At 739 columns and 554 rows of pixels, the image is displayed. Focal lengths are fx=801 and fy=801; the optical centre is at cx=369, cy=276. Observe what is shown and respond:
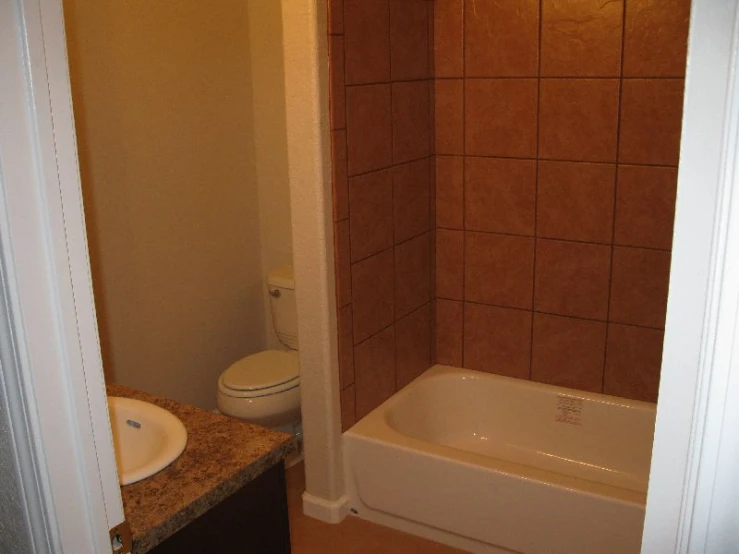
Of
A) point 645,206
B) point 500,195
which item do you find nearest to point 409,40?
point 500,195

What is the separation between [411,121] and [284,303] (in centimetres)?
97

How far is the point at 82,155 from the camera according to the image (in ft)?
9.59

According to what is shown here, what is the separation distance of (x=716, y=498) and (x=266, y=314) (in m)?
3.16

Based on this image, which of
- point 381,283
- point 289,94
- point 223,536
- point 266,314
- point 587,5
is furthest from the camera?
point 266,314

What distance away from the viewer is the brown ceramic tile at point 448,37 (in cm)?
301

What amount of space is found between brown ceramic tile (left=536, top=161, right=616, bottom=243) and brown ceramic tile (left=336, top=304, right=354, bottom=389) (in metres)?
0.83

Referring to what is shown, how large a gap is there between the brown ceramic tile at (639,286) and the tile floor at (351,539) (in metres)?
1.07

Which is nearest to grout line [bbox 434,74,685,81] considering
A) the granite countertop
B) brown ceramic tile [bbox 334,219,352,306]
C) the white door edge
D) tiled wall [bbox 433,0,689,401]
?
tiled wall [bbox 433,0,689,401]

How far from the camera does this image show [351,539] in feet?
9.30

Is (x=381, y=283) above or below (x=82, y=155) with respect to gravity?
below

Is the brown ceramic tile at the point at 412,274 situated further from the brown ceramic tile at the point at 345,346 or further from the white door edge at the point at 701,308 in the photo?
the white door edge at the point at 701,308

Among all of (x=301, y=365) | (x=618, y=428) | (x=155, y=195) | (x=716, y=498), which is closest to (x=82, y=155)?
(x=155, y=195)

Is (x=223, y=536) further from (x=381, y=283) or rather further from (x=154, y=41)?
(x=154, y=41)

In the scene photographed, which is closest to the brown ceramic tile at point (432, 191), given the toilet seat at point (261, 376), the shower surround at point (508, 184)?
the shower surround at point (508, 184)
